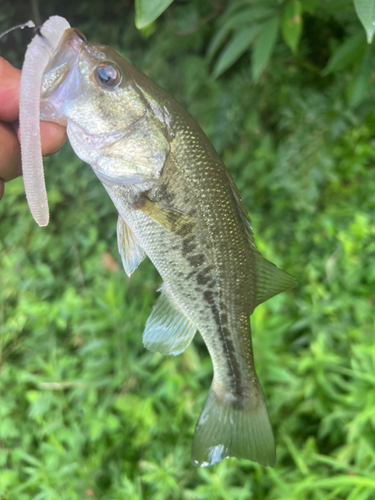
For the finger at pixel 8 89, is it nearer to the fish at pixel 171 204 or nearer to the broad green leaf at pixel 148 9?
the fish at pixel 171 204

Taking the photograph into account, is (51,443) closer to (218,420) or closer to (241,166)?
(218,420)

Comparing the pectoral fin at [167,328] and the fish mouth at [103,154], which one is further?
the pectoral fin at [167,328]

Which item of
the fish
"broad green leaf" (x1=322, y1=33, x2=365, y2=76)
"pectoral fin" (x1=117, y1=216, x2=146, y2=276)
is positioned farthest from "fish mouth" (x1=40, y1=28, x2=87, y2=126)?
"broad green leaf" (x1=322, y1=33, x2=365, y2=76)

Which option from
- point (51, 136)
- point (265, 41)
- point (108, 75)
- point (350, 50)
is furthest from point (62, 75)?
point (350, 50)

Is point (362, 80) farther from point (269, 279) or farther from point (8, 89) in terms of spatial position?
point (8, 89)

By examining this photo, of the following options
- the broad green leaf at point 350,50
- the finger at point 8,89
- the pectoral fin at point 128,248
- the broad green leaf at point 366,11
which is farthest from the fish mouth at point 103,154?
the broad green leaf at point 350,50

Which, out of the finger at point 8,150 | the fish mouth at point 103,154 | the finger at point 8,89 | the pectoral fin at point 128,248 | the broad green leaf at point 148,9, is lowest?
the pectoral fin at point 128,248
